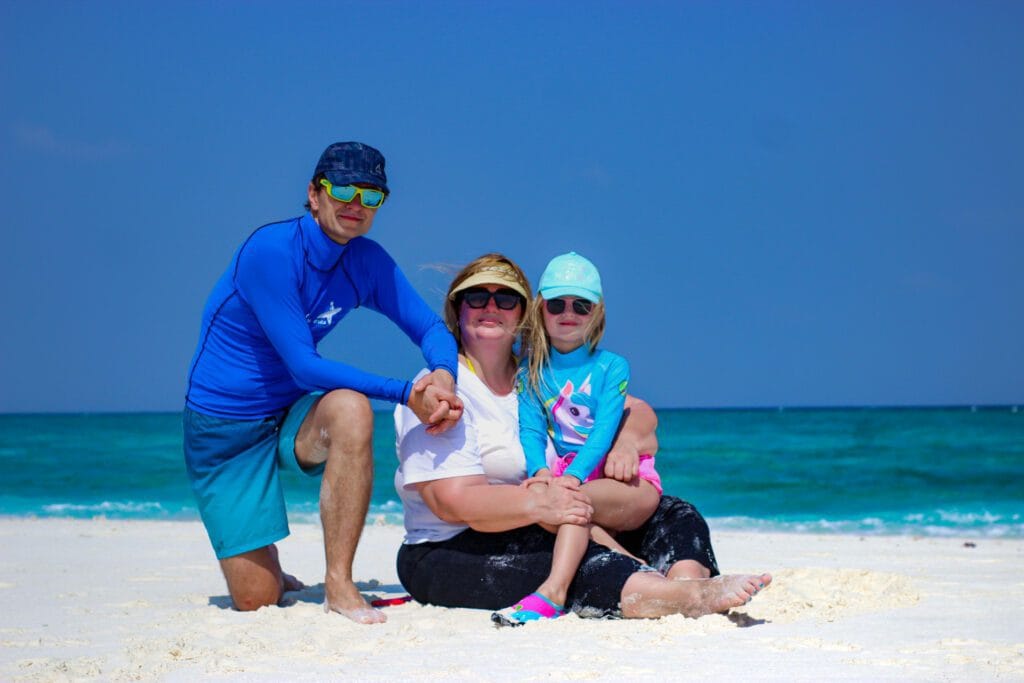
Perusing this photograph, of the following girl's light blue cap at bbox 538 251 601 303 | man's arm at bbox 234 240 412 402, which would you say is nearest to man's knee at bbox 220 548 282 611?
man's arm at bbox 234 240 412 402

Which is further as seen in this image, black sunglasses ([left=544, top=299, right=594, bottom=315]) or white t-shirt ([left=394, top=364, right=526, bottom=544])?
black sunglasses ([left=544, top=299, right=594, bottom=315])

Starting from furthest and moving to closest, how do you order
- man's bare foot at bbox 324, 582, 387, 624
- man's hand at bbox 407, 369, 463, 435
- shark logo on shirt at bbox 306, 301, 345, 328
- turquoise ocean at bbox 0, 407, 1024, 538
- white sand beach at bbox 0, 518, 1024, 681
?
turquoise ocean at bbox 0, 407, 1024, 538
shark logo on shirt at bbox 306, 301, 345, 328
man's bare foot at bbox 324, 582, 387, 624
man's hand at bbox 407, 369, 463, 435
white sand beach at bbox 0, 518, 1024, 681

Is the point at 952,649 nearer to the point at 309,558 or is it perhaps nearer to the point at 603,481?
the point at 603,481

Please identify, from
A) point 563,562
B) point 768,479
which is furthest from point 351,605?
point 768,479

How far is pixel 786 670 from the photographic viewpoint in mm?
2820

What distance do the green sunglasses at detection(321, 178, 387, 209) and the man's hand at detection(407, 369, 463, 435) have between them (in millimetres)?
728

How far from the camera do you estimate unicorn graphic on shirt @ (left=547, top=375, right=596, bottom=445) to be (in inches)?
154

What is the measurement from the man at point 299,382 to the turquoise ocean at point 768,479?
20.8ft

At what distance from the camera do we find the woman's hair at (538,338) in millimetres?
3920

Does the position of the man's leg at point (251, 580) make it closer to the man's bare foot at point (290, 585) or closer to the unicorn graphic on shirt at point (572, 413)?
the man's bare foot at point (290, 585)

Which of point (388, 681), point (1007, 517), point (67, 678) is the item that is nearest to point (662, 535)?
point (388, 681)

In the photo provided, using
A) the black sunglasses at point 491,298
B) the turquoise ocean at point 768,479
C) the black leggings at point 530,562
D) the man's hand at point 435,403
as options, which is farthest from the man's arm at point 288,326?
the turquoise ocean at point 768,479

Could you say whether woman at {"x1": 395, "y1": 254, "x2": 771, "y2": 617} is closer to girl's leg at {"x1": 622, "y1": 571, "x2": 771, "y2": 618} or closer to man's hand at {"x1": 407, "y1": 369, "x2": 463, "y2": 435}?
girl's leg at {"x1": 622, "y1": 571, "x2": 771, "y2": 618}

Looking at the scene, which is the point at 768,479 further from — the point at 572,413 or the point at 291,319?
the point at 291,319
